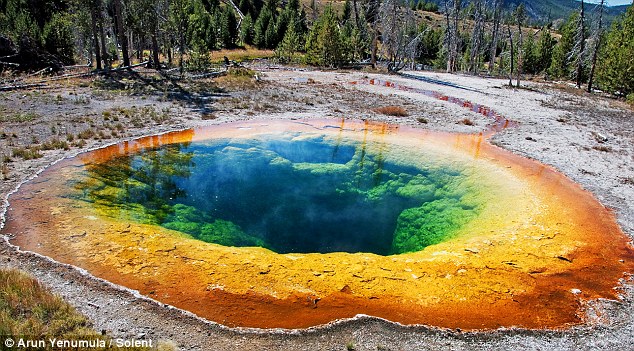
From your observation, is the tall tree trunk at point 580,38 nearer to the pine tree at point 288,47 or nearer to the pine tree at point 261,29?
the pine tree at point 288,47

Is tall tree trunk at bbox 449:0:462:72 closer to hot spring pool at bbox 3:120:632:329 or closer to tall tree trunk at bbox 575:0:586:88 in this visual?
tall tree trunk at bbox 575:0:586:88

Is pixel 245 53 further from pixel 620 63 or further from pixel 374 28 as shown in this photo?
pixel 620 63

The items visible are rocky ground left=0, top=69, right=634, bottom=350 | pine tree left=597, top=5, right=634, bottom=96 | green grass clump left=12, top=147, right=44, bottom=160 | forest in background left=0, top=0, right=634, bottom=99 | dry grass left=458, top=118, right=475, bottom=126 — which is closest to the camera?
rocky ground left=0, top=69, right=634, bottom=350

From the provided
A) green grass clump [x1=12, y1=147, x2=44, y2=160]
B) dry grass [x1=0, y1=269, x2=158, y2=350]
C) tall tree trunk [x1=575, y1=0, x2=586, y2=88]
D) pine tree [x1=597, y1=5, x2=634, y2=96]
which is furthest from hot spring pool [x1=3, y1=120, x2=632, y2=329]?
tall tree trunk [x1=575, y1=0, x2=586, y2=88]

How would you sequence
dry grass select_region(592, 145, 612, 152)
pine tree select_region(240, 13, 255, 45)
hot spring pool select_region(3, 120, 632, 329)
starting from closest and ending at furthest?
hot spring pool select_region(3, 120, 632, 329)
dry grass select_region(592, 145, 612, 152)
pine tree select_region(240, 13, 255, 45)

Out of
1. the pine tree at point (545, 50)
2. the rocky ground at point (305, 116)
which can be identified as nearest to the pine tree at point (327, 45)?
the rocky ground at point (305, 116)

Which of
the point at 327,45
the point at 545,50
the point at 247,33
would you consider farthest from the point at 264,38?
the point at 545,50
